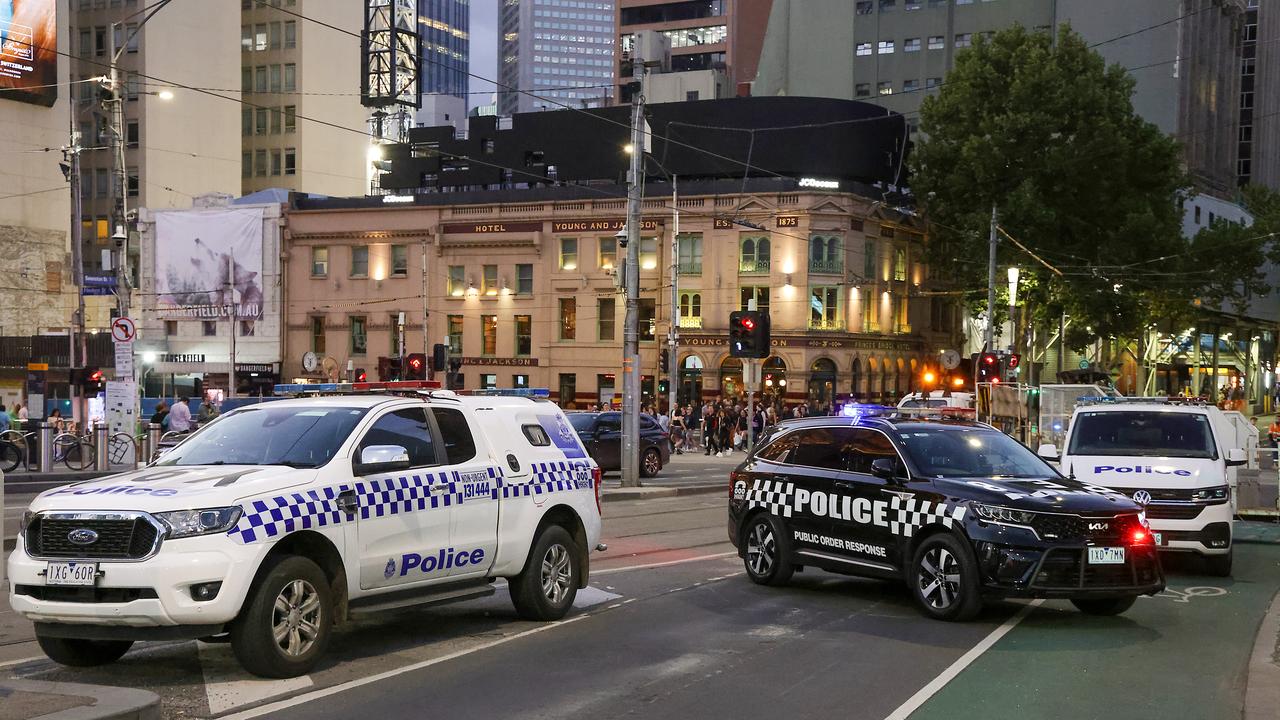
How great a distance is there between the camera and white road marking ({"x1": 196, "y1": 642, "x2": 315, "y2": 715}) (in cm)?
782

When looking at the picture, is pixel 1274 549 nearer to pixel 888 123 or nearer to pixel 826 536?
pixel 826 536

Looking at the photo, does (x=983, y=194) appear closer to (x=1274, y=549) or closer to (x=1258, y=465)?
(x=1258, y=465)

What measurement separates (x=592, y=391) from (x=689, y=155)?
1225cm

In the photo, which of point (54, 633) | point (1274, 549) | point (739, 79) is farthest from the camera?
point (739, 79)

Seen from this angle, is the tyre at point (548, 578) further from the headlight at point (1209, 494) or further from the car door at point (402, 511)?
the headlight at point (1209, 494)

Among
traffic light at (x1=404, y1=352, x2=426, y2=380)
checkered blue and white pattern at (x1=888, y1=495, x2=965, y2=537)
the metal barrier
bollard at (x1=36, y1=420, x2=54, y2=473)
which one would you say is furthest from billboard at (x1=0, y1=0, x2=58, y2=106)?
checkered blue and white pattern at (x1=888, y1=495, x2=965, y2=537)

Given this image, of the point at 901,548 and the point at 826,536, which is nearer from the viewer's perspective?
the point at 901,548

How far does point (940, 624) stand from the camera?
1096cm

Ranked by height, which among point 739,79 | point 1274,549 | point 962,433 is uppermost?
point 739,79

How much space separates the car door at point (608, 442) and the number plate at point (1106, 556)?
1972 centimetres

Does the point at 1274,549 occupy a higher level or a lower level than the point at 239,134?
lower

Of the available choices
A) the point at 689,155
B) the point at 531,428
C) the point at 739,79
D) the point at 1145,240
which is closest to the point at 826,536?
the point at 531,428

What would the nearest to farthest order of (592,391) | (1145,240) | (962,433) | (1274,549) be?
(962,433)
(1274,549)
(1145,240)
(592,391)

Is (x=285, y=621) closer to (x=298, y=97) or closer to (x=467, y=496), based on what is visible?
(x=467, y=496)
